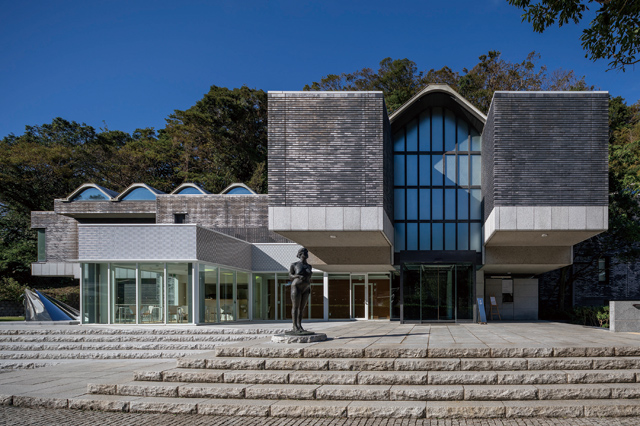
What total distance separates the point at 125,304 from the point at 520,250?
1456cm

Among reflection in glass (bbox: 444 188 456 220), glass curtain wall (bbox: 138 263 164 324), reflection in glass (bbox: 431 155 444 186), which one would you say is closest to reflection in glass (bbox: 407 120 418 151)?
reflection in glass (bbox: 431 155 444 186)

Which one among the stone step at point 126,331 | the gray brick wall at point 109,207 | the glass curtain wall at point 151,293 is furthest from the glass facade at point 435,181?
the gray brick wall at point 109,207

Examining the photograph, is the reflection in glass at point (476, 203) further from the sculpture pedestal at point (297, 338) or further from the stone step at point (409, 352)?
the stone step at point (409, 352)

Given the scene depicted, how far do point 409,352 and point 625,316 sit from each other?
9112 millimetres

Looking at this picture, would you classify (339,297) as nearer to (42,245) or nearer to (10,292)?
(42,245)

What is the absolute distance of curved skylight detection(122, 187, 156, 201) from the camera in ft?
96.4

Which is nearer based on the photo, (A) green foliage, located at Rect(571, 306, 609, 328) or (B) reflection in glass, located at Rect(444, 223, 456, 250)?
(A) green foliage, located at Rect(571, 306, 609, 328)

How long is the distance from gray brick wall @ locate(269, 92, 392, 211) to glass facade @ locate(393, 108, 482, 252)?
4489 millimetres

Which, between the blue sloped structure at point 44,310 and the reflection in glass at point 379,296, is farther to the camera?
the reflection in glass at point 379,296

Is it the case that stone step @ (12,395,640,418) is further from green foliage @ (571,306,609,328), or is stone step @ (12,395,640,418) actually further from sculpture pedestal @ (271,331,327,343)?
green foliage @ (571,306,609,328)

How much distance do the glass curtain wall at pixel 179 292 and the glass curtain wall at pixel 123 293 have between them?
3.95 ft

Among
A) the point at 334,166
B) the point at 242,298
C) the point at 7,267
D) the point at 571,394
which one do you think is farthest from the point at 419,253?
the point at 7,267

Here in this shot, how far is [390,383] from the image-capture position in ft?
26.5

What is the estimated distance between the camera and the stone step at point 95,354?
14023mm
